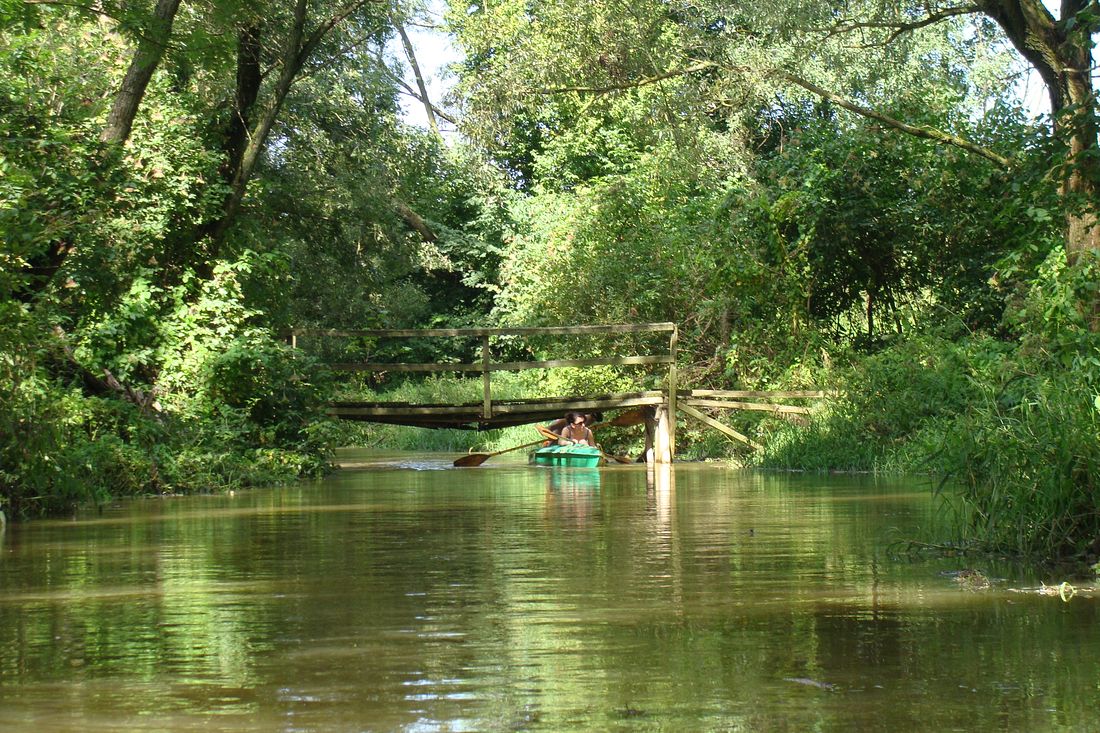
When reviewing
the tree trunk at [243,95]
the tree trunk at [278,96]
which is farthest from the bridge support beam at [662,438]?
the tree trunk at [243,95]

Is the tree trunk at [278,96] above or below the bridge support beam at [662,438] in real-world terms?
above

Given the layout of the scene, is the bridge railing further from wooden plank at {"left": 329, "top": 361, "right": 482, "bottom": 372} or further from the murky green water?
the murky green water

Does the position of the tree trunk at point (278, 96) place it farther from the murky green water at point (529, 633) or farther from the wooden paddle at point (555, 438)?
the murky green water at point (529, 633)

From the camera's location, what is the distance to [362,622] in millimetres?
5902

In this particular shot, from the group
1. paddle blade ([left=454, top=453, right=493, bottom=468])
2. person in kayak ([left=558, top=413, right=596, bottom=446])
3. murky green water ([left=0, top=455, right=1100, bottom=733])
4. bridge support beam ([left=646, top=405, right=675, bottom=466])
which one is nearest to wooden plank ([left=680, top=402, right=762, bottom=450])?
bridge support beam ([left=646, top=405, right=675, bottom=466])

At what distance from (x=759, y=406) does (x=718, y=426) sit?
31.2 inches

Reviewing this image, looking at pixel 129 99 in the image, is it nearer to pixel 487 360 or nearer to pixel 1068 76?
pixel 487 360

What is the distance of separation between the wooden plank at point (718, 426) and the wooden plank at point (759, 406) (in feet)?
0.79

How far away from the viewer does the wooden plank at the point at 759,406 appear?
2134cm

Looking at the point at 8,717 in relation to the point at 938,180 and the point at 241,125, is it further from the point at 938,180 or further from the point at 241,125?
the point at 938,180

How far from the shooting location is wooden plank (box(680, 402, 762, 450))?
21.9m

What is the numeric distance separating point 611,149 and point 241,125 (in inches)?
776

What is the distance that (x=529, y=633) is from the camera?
559 centimetres

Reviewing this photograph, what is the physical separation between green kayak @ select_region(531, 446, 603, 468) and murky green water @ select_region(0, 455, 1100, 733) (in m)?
12.0
